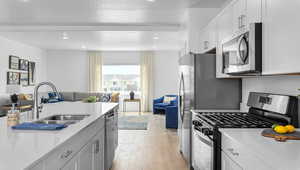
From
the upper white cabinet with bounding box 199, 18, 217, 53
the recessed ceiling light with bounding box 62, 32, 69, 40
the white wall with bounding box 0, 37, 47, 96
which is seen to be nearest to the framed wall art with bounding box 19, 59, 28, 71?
the white wall with bounding box 0, 37, 47, 96

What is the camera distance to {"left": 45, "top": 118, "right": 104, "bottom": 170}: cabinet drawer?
136 cm

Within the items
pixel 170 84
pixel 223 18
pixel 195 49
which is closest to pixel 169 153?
pixel 195 49

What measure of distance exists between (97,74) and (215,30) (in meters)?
7.78

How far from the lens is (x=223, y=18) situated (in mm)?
3027

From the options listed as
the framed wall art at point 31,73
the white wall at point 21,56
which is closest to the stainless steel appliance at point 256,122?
the white wall at point 21,56

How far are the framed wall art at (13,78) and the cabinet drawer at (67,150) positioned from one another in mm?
6819

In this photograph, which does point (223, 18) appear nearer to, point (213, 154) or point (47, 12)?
point (213, 154)

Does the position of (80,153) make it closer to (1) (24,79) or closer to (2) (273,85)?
(2) (273,85)

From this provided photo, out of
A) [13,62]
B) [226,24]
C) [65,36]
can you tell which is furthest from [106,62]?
[226,24]

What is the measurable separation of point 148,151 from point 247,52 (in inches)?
115

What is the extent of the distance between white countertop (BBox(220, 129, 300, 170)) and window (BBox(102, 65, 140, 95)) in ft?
29.5

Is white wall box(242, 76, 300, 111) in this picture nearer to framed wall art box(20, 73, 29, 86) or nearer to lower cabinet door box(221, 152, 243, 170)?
lower cabinet door box(221, 152, 243, 170)

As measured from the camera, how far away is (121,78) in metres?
10.8

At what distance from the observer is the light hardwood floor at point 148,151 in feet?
12.3
